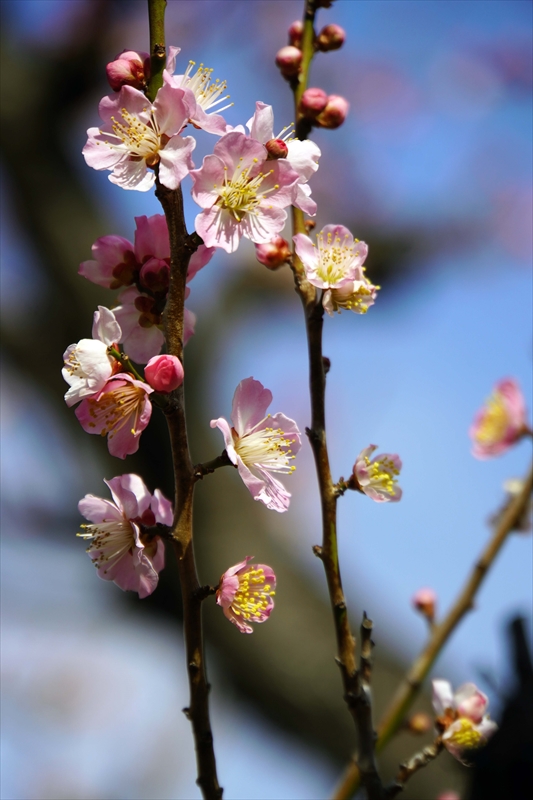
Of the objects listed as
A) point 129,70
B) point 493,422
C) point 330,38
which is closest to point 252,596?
point 129,70

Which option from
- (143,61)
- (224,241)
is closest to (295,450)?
(224,241)

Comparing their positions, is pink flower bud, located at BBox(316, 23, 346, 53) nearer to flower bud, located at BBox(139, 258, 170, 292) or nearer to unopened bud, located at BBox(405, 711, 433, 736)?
flower bud, located at BBox(139, 258, 170, 292)

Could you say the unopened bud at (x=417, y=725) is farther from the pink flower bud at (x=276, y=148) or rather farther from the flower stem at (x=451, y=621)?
the pink flower bud at (x=276, y=148)

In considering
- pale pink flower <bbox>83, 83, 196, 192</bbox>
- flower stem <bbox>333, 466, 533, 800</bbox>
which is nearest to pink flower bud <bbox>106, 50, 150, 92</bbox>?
pale pink flower <bbox>83, 83, 196, 192</bbox>

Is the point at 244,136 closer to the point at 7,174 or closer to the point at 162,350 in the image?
the point at 162,350

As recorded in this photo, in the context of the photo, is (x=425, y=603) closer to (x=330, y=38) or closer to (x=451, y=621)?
(x=451, y=621)

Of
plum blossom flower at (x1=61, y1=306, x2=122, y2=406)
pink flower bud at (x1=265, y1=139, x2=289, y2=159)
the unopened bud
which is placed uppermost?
pink flower bud at (x1=265, y1=139, x2=289, y2=159)
